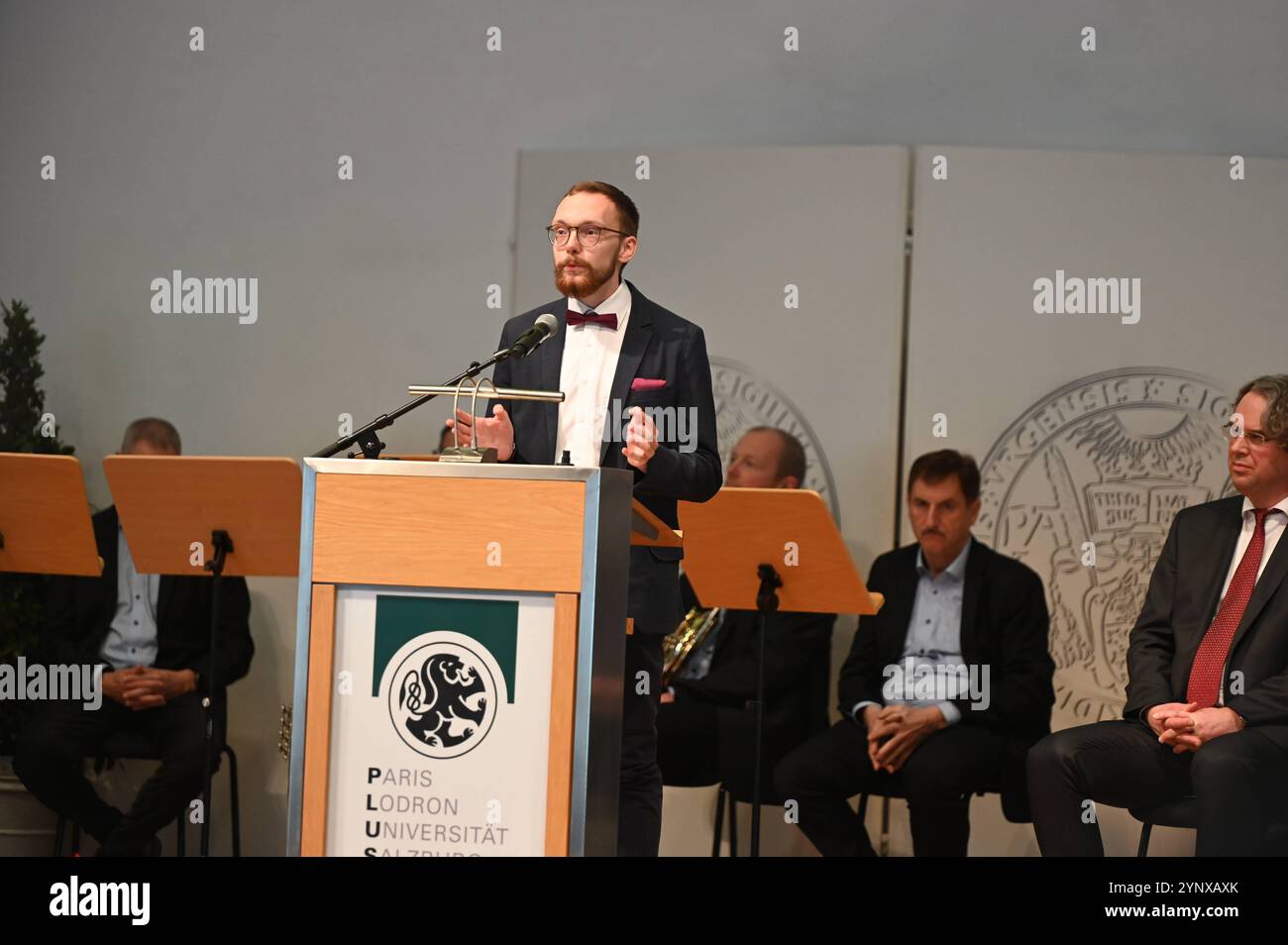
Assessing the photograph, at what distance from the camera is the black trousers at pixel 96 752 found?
4.70 metres

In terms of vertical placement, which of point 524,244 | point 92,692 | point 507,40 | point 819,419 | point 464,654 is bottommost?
point 92,692

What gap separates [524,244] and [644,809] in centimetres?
311

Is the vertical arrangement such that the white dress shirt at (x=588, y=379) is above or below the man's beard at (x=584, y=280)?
below

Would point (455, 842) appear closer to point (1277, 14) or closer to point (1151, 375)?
point (1151, 375)

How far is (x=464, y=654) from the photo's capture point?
7.95 feet

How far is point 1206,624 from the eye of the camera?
4.02 m

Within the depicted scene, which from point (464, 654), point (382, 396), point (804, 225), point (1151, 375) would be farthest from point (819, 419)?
point (464, 654)

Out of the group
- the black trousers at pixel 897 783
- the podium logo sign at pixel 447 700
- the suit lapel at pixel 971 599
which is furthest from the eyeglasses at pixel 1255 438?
the podium logo sign at pixel 447 700

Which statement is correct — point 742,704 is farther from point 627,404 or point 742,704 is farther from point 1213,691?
point 627,404

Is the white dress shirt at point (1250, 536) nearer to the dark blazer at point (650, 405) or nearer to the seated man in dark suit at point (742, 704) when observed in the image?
the seated man in dark suit at point (742, 704)

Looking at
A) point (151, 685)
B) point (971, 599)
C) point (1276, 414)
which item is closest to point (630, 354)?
point (1276, 414)

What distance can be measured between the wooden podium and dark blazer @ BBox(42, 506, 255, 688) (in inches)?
104

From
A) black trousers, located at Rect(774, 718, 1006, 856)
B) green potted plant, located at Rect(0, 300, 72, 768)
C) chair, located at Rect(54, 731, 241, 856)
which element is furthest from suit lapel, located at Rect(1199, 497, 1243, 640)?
green potted plant, located at Rect(0, 300, 72, 768)

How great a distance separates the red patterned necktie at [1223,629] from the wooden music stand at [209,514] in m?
2.49
